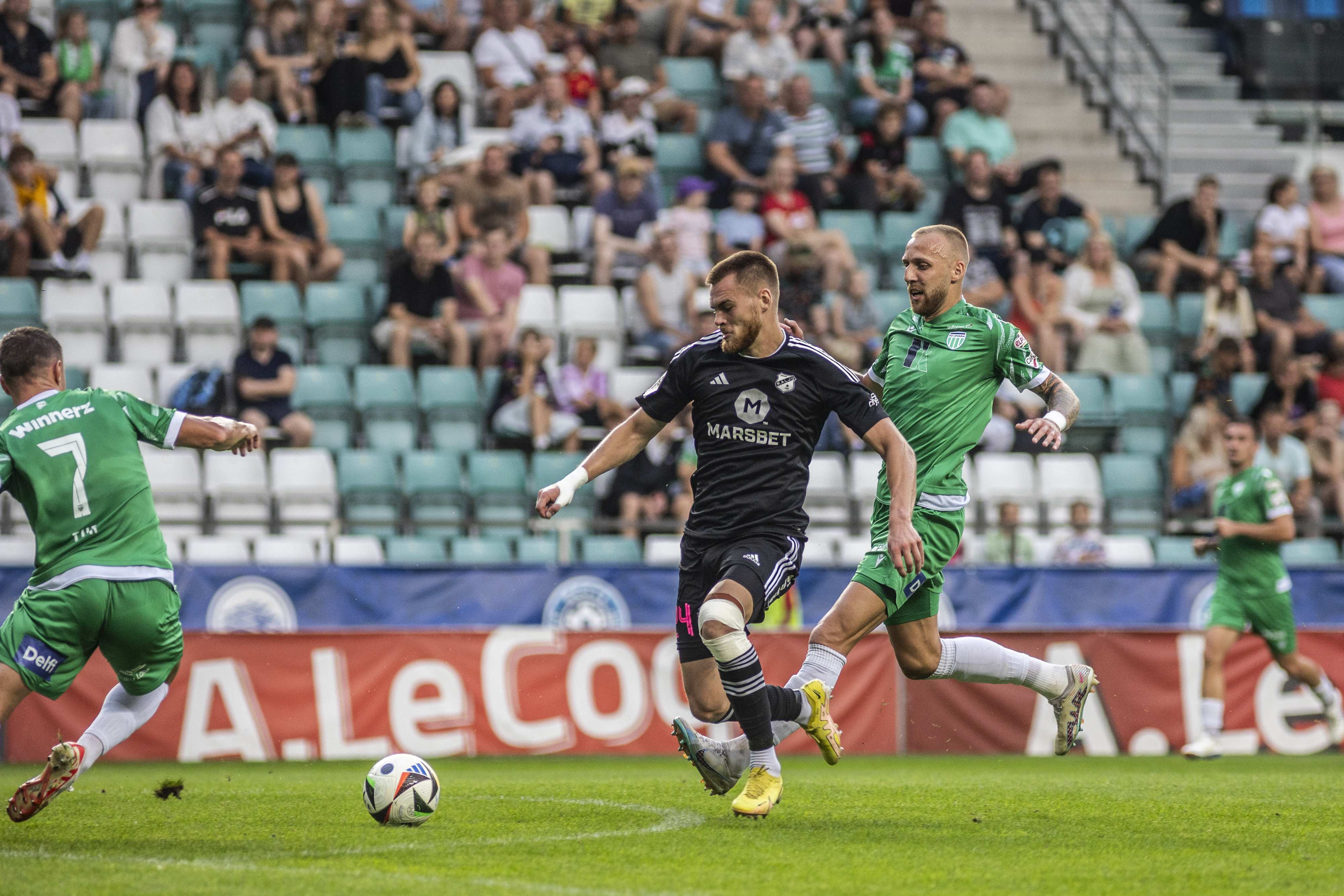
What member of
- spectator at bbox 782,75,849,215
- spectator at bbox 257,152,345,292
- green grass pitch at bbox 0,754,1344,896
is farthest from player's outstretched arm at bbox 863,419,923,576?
spectator at bbox 782,75,849,215

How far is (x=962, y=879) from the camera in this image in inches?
220

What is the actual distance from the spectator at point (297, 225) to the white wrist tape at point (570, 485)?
9.91 m

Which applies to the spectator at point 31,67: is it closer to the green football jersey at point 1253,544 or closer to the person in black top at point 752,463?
the person in black top at point 752,463

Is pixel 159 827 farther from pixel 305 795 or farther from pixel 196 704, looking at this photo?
pixel 196 704

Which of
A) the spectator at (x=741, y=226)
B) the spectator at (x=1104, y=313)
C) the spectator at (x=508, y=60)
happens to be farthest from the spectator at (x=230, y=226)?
the spectator at (x=1104, y=313)

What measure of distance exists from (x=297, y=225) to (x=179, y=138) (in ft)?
5.35

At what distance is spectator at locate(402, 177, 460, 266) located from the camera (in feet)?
53.9

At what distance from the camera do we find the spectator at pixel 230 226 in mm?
16109

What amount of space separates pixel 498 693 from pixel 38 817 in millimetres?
5515

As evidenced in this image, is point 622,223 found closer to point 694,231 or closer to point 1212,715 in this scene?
point 694,231

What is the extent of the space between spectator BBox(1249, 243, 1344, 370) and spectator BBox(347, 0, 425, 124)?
31.7 ft

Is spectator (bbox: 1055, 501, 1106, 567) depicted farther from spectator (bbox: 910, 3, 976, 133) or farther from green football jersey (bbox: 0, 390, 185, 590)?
green football jersey (bbox: 0, 390, 185, 590)

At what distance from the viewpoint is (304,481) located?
48.6 feet

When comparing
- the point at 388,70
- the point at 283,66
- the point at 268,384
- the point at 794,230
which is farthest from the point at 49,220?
the point at 794,230
